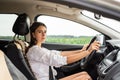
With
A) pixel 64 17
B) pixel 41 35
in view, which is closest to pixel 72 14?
pixel 64 17

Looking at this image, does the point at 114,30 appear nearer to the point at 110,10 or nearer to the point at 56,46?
the point at 56,46

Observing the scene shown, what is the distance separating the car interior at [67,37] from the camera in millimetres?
1681

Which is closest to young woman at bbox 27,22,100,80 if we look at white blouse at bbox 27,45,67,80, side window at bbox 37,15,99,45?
white blouse at bbox 27,45,67,80

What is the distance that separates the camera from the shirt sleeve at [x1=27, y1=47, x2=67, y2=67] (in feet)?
11.4

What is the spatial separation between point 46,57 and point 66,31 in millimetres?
1525

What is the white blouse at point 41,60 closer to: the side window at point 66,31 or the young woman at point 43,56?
the young woman at point 43,56

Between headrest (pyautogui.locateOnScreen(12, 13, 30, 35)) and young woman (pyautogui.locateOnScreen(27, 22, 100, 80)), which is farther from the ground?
headrest (pyautogui.locateOnScreen(12, 13, 30, 35))

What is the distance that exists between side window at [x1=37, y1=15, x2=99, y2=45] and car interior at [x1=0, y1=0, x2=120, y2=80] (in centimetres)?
5

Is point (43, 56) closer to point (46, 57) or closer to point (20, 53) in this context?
point (46, 57)

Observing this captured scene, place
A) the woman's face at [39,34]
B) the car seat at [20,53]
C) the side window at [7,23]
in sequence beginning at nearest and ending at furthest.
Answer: the car seat at [20,53] → the woman's face at [39,34] → the side window at [7,23]

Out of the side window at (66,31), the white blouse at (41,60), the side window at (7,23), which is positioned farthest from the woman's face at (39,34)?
the side window at (7,23)

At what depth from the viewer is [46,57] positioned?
11.5 ft

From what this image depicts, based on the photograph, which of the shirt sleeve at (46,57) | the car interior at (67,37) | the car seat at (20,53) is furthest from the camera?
the shirt sleeve at (46,57)

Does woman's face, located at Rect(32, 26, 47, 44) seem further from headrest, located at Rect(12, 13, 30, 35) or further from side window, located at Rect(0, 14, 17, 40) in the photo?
side window, located at Rect(0, 14, 17, 40)
